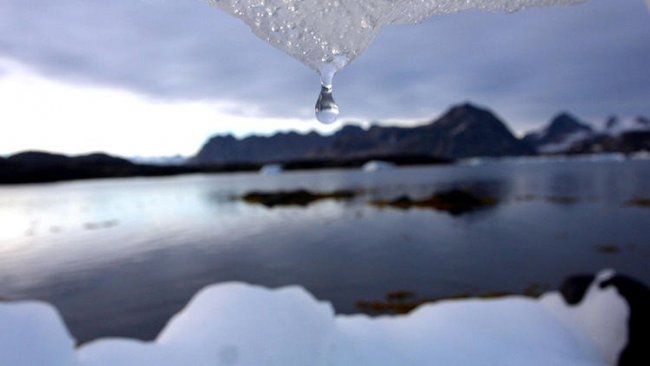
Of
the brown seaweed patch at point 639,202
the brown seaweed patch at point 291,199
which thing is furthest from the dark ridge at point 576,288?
the brown seaweed patch at point 291,199

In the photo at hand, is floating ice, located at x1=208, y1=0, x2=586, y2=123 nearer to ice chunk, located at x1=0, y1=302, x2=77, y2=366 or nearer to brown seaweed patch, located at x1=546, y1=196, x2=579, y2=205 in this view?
ice chunk, located at x1=0, y1=302, x2=77, y2=366

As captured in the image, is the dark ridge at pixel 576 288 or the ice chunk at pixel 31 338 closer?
the ice chunk at pixel 31 338

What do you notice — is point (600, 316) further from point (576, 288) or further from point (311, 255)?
point (311, 255)

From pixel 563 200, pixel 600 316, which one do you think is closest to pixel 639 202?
pixel 563 200

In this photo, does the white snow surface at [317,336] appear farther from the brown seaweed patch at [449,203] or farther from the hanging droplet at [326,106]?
the brown seaweed patch at [449,203]

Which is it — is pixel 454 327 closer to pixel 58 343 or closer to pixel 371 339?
pixel 371 339

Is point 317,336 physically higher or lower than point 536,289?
higher

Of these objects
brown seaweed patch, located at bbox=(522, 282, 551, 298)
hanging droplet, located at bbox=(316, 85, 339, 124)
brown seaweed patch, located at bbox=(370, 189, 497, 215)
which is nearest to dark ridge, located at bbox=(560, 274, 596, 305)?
brown seaweed patch, located at bbox=(522, 282, 551, 298)

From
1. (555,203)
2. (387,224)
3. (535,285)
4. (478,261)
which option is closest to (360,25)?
(535,285)
